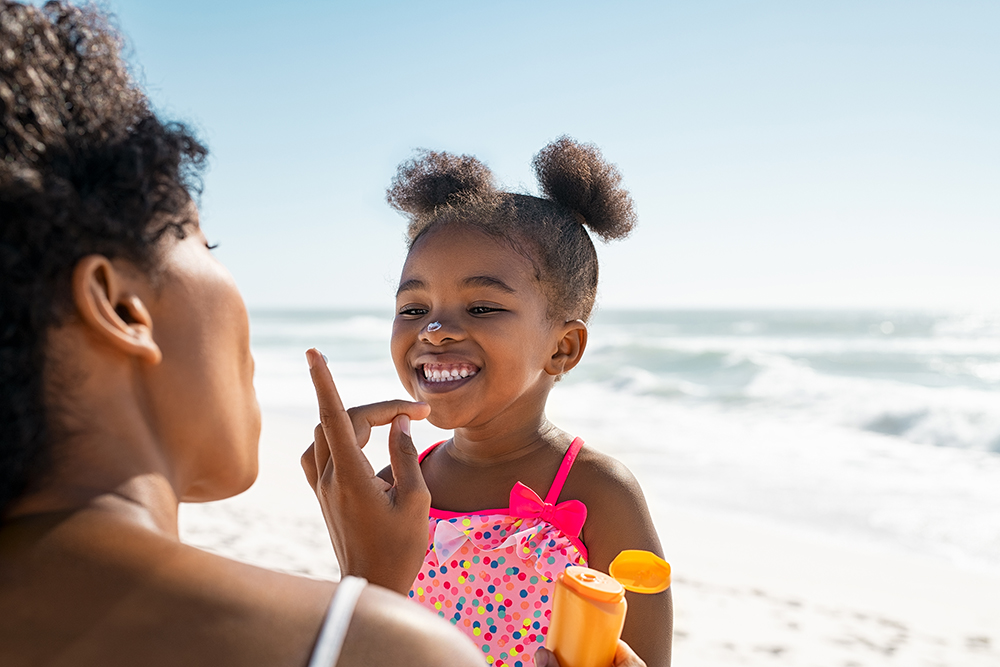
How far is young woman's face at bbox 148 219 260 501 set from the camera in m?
0.95

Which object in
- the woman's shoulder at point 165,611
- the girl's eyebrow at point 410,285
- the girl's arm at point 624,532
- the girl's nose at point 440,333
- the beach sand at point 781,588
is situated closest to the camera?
the woman's shoulder at point 165,611

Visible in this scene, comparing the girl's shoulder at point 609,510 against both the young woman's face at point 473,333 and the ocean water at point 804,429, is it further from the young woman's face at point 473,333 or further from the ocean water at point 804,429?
the ocean water at point 804,429

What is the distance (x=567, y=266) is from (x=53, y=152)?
161 cm

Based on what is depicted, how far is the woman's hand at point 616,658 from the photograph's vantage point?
1.26 meters

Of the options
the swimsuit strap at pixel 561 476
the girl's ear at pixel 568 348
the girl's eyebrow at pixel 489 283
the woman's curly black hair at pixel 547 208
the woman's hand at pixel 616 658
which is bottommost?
the woman's hand at pixel 616 658

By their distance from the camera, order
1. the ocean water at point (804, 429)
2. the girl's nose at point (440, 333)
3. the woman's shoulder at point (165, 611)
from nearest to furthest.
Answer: the woman's shoulder at point (165, 611) → the girl's nose at point (440, 333) → the ocean water at point (804, 429)

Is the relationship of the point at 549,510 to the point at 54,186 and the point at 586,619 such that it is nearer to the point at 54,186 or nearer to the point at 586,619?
the point at 586,619

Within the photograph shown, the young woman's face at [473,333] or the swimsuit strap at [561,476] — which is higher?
the young woman's face at [473,333]

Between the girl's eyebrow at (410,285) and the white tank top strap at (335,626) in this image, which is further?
the girl's eyebrow at (410,285)

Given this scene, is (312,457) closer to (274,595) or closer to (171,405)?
(171,405)

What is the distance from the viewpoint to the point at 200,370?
0.98 m

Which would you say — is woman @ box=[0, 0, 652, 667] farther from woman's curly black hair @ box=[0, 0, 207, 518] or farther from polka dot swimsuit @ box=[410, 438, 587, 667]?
polka dot swimsuit @ box=[410, 438, 587, 667]

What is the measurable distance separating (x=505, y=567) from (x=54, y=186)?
151 cm

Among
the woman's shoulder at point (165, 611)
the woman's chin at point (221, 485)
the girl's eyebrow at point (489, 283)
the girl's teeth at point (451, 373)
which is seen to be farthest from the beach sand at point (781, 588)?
the woman's shoulder at point (165, 611)
